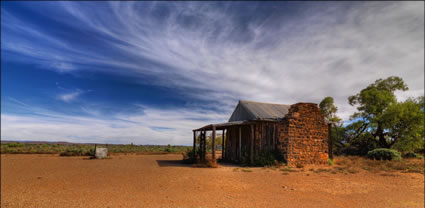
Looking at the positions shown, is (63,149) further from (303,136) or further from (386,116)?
(386,116)

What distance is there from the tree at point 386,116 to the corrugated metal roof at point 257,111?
373 inches

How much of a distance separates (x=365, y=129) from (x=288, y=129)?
13.6m

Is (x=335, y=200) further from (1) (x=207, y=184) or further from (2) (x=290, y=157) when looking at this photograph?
(2) (x=290, y=157)

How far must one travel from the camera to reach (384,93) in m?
22.3

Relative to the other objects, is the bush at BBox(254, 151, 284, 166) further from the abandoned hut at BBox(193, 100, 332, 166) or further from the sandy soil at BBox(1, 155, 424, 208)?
the sandy soil at BBox(1, 155, 424, 208)

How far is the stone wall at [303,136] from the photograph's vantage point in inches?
551

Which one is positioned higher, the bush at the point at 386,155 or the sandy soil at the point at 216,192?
the bush at the point at 386,155

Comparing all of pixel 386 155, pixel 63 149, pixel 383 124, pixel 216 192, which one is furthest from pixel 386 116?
pixel 63 149

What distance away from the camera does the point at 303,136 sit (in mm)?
14398

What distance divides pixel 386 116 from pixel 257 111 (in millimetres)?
13006

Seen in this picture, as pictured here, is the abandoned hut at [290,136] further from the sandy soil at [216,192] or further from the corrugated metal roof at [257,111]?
the sandy soil at [216,192]

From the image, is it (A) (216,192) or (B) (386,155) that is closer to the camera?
(A) (216,192)

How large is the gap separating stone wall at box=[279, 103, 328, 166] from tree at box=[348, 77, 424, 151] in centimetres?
1041

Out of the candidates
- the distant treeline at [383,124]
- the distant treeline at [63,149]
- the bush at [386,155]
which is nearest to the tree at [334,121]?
the distant treeline at [383,124]
